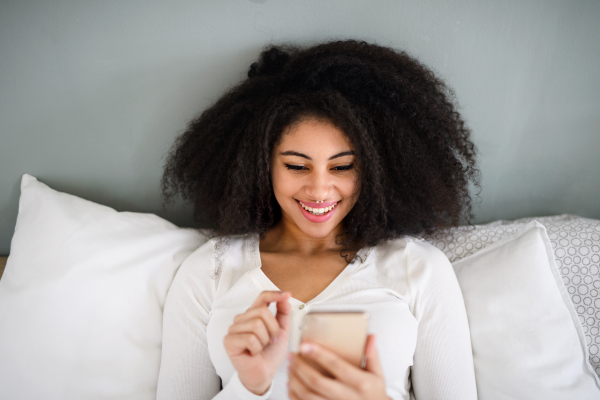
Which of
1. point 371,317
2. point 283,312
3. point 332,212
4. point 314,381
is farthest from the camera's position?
point 332,212

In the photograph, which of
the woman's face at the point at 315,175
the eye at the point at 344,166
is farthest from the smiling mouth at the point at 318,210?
the eye at the point at 344,166

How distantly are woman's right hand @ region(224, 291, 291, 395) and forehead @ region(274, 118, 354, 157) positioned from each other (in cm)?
40

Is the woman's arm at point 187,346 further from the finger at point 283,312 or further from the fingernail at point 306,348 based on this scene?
the fingernail at point 306,348

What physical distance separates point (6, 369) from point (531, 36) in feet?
5.87

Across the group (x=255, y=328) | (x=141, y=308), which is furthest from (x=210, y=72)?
(x=255, y=328)

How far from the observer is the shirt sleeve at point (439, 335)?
3.28ft

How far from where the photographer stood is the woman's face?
104cm

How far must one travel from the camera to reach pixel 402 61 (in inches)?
46.2

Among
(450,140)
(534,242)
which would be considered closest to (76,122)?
(450,140)

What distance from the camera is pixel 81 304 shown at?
1095mm

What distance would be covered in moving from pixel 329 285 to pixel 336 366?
35cm

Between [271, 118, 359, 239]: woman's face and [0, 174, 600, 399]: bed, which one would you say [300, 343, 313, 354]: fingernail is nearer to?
[271, 118, 359, 239]: woman's face

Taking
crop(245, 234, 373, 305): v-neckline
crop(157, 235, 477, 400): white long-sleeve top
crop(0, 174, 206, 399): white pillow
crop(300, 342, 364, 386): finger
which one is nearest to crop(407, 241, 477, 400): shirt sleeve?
crop(157, 235, 477, 400): white long-sleeve top

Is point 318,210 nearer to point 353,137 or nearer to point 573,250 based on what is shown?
point 353,137
